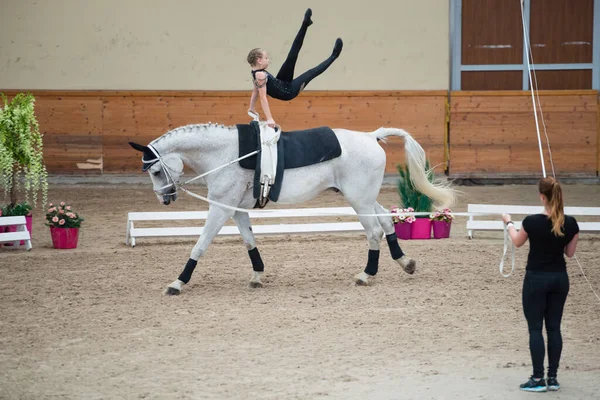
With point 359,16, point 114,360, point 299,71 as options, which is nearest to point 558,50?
point 359,16

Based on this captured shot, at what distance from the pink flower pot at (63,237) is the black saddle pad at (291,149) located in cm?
289

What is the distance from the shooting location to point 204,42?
48.4 ft

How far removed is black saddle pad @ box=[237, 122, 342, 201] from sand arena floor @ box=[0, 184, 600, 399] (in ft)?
3.41

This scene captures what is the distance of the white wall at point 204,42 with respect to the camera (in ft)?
48.1

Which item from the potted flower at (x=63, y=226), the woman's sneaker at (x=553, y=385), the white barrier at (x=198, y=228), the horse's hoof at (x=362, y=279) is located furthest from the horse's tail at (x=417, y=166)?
the potted flower at (x=63, y=226)

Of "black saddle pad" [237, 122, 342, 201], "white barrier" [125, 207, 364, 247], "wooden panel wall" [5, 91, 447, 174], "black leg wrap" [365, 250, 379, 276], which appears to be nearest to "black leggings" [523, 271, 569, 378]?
"black leg wrap" [365, 250, 379, 276]

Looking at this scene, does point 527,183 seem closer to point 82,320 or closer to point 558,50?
point 558,50

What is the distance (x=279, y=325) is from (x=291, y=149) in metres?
1.79

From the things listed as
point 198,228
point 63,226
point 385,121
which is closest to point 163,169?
point 198,228

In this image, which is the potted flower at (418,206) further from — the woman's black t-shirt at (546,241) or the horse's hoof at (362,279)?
the woman's black t-shirt at (546,241)

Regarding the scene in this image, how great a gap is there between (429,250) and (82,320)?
13.2 ft

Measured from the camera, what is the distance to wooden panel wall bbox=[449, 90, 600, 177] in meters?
14.9

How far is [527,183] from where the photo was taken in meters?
14.9

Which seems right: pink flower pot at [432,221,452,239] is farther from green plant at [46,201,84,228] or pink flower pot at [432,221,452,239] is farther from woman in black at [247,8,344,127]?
green plant at [46,201,84,228]
